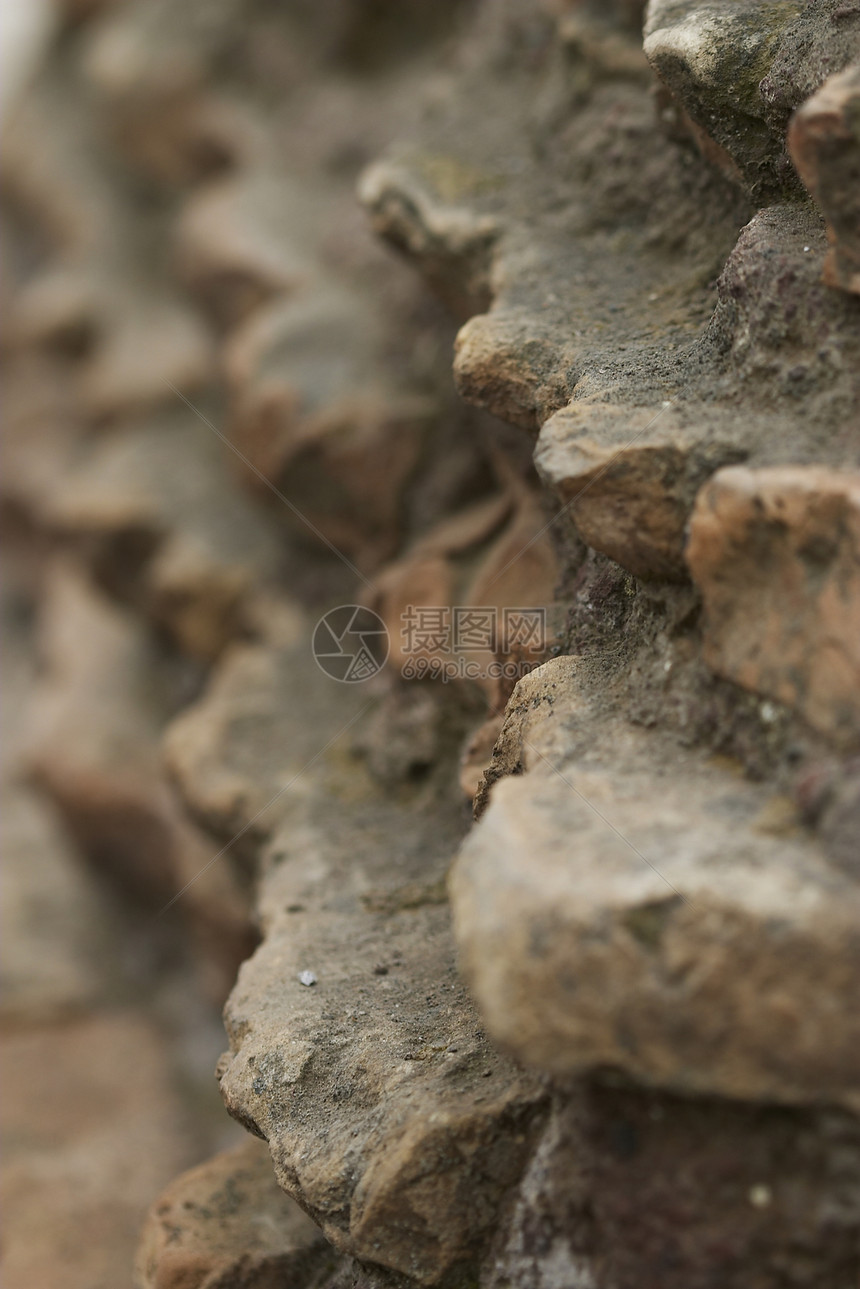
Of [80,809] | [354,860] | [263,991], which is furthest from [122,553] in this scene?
[263,991]

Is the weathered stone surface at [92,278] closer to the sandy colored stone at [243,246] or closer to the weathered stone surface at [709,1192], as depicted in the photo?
the sandy colored stone at [243,246]

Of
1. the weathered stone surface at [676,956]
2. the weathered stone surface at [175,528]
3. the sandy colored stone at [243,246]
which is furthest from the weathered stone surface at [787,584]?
the sandy colored stone at [243,246]

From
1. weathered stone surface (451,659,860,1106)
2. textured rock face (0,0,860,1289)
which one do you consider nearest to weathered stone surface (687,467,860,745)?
textured rock face (0,0,860,1289)

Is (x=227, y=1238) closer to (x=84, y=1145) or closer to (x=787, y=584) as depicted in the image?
(x=84, y=1145)

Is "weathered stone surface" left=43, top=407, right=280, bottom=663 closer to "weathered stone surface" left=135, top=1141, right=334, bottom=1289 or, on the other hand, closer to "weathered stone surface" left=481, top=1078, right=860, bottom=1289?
"weathered stone surface" left=135, top=1141, right=334, bottom=1289

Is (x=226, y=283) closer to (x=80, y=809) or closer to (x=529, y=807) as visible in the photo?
(x=80, y=809)

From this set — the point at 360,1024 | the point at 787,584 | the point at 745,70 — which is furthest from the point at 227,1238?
the point at 745,70
